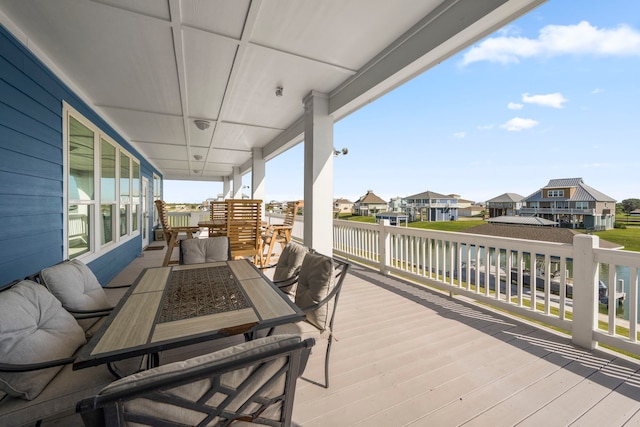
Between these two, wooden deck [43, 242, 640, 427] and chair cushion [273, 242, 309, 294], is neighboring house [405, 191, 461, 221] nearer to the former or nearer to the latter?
wooden deck [43, 242, 640, 427]

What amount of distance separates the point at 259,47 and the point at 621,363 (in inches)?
158

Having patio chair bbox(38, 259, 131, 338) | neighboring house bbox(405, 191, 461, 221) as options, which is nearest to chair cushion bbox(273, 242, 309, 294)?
patio chair bbox(38, 259, 131, 338)

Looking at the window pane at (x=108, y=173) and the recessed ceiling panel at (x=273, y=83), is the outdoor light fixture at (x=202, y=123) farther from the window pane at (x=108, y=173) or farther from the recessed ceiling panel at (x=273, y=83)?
the window pane at (x=108, y=173)

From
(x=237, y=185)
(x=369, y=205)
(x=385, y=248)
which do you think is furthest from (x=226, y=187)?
(x=385, y=248)

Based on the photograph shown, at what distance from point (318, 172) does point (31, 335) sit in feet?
10.0

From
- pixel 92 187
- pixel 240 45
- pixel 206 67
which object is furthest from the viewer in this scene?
pixel 92 187

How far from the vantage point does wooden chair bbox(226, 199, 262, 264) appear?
3895 mm

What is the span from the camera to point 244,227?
4020 millimetres

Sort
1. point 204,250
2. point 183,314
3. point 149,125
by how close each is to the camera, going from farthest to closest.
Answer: point 149,125 → point 204,250 → point 183,314

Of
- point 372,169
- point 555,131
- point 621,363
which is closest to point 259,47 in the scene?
point 621,363

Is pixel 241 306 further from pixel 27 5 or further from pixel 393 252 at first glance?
pixel 393 252

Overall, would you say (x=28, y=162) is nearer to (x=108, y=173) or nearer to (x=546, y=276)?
(x=108, y=173)

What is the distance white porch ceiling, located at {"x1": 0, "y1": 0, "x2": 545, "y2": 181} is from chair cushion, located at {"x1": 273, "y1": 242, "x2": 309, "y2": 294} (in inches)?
76.7

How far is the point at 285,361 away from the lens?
78 centimetres
